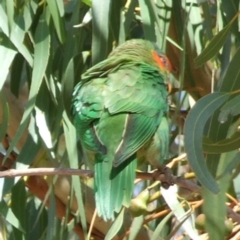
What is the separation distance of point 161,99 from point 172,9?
12.5 inches

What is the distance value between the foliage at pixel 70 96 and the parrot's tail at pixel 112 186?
12 centimetres

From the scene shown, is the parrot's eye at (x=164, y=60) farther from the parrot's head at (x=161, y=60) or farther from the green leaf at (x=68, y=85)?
the green leaf at (x=68, y=85)

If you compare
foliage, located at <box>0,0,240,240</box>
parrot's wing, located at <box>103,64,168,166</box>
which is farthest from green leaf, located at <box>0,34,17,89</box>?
parrot's wing, located at <box>103,64,168,166</box>

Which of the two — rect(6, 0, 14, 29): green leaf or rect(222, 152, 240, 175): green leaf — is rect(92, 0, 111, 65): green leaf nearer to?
rect(6, 0, 14, 29): green leaf

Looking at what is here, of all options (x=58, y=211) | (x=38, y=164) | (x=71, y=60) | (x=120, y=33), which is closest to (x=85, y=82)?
(x=71, y=60)

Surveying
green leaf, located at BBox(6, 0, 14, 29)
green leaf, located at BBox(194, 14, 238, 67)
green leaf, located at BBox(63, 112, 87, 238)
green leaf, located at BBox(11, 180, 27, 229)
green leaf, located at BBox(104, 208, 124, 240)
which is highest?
green leaf, located at BBox(6, 0, 14, 29)

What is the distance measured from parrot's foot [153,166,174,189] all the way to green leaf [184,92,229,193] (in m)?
0.19

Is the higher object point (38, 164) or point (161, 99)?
point (161, 99)

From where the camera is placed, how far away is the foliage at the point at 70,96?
1.50m

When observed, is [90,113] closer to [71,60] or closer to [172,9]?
[71,60]

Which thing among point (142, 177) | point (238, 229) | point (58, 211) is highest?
point (142, 177)

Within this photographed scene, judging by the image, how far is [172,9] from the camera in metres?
1.92

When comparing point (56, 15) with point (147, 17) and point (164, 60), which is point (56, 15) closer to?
point (147, 17)

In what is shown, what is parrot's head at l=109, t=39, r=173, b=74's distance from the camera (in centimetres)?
184
